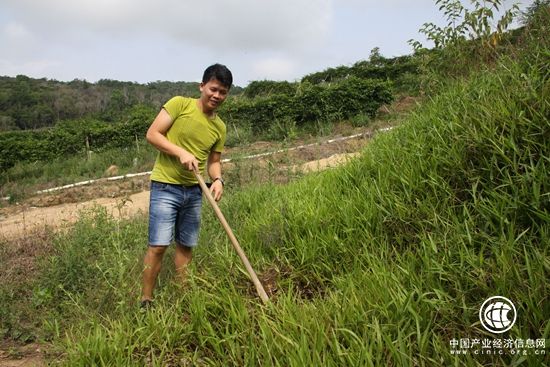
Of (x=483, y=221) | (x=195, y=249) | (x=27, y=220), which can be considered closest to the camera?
(x=483, y=221)

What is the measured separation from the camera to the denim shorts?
251cm


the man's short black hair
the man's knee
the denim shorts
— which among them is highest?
the man's short black hair

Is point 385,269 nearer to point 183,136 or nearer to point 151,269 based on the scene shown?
point 151,269

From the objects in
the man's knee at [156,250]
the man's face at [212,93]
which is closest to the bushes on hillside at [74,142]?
the man's face at [212,93]

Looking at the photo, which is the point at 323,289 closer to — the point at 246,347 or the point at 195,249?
the point at 246,347

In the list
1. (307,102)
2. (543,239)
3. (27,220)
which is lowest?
(27,220)

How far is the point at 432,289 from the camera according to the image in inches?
65.5

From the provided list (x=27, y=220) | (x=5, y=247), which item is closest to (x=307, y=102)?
(x=27, y=220)

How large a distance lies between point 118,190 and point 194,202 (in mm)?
7260

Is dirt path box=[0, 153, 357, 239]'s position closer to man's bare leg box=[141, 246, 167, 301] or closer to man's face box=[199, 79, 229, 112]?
man's face box=[199, 79, 229, 112]

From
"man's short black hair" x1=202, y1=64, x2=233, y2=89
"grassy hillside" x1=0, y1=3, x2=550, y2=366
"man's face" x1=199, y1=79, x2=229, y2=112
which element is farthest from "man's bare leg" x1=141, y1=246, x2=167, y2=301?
"man's short black hair" x1=202, y1=64, x2=233, y2=89

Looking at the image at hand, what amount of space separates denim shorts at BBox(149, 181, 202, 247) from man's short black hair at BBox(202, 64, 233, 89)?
30.5 inches

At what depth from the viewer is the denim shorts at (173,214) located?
2.51 meters

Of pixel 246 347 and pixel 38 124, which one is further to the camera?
pixel 38 124
